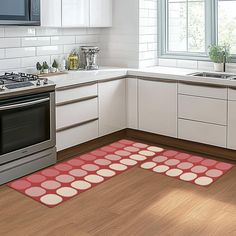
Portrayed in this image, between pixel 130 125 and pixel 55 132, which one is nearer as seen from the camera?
pixel 55 132

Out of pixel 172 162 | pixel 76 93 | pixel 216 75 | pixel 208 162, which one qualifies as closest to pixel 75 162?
pixel 76 93

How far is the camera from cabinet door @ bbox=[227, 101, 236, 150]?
13.2 ft

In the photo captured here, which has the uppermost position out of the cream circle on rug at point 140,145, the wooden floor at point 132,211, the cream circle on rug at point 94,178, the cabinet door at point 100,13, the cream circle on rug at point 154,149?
the cabinet door at point 100,13

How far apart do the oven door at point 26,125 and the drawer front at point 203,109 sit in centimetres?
136

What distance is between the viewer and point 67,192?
135 inches

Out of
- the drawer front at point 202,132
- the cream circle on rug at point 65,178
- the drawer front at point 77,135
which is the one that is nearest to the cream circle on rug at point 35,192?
the cream circle on rug at point 65,178

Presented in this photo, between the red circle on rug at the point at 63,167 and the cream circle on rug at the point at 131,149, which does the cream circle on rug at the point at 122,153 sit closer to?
the cream circle on rug at the point at 131,149

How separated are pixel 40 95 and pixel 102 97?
0.95 m

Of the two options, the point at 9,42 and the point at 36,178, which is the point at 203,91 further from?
the point at 9,42

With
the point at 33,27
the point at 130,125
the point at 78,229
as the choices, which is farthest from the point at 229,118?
the point at 33,27

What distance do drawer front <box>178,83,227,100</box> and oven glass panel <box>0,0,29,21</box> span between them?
1693mm

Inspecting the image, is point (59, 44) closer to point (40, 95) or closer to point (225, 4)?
point (40, 95)

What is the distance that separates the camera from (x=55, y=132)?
3990 mm

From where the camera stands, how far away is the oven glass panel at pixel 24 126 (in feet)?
11.5
